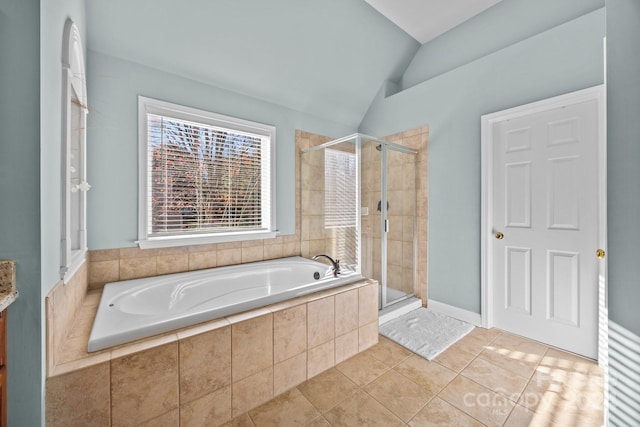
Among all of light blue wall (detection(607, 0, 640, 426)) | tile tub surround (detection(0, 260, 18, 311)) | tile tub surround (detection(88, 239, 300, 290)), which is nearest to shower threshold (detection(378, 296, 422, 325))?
tile tub surround (detection(88, 239, 300, 290))

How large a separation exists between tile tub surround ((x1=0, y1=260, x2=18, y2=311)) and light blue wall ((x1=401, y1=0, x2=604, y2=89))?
3573 mm

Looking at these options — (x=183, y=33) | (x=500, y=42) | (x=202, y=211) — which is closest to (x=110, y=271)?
(x=202, y=211)

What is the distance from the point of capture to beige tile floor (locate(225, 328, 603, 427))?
140cm

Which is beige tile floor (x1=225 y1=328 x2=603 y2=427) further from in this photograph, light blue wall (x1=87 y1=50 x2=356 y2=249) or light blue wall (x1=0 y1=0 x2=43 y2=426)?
light blue wall (x1=87 y1=50 x2=356 y2=249)

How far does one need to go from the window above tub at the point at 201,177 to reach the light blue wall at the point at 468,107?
5.59 feet

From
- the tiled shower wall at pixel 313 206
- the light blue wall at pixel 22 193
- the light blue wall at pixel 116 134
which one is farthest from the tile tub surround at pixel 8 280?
the tiled shower wall at pixel 313 206

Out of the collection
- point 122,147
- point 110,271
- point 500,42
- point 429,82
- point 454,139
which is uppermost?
point 500,42

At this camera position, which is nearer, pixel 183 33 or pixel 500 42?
pixel 183 33

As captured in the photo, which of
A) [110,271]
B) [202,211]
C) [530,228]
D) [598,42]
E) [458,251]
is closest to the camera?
[598,42]

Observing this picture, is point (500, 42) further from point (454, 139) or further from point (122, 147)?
point (122, 147)

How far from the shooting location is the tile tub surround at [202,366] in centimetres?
105

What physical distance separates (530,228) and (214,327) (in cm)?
248

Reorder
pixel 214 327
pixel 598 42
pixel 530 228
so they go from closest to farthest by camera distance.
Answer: pixel 214 327
pixel 598 42
pixel 530 228

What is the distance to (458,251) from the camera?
2590 mm
